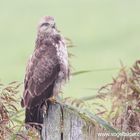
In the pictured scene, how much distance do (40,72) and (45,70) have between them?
0.08 meters

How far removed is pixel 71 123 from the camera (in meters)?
3.56

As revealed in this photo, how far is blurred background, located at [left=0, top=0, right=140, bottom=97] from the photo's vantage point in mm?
11203

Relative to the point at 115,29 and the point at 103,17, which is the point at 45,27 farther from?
the point at 103,17

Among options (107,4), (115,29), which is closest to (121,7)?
(107,4)

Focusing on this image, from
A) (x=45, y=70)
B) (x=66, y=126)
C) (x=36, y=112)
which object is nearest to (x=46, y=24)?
(x=45, y=70)

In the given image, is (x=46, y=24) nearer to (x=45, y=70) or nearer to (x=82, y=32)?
(x=45, y=70)

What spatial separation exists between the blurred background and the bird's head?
405 centimetres

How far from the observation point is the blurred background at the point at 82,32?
11.2 m

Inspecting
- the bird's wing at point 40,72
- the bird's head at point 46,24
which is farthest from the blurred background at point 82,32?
the bird's wing at point 40,72

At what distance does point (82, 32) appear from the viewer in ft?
45.7

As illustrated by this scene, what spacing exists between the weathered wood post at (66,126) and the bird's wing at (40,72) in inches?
22.3

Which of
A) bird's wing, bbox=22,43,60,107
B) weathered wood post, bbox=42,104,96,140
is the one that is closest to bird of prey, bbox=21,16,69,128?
bird's wing, bbox=22,43,60,107

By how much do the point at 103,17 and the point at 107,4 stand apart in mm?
1011

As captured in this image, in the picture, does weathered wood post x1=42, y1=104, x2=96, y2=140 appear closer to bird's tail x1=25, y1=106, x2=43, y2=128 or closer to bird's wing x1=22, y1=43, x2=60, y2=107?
bird's tail x1=25, y1=106, x2=43, y2=128
